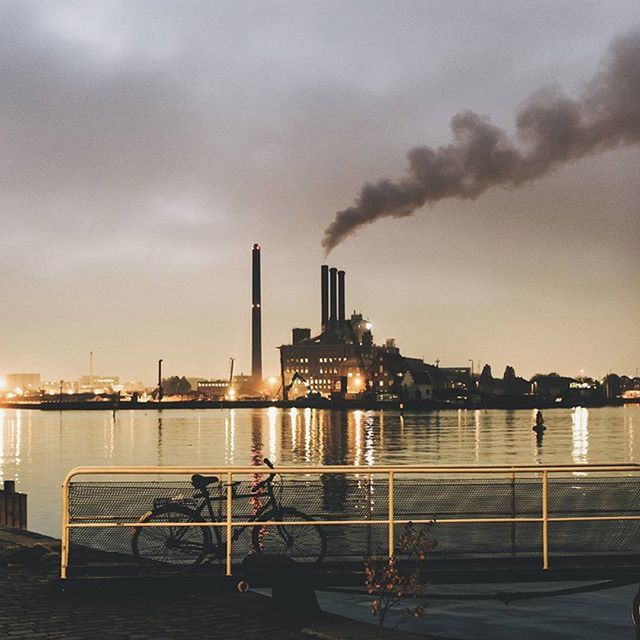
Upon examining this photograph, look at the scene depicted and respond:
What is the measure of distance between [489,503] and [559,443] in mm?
95843

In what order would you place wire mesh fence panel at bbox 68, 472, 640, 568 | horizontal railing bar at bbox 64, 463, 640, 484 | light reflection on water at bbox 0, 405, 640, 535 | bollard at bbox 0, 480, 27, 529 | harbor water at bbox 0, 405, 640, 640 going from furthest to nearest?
light reflection on water at bbox 0, 405, 640, 535 < bollard at bbox 0, 480, 27, 529 < harbor water at bbox 0, 405, 640, 640 < wire mesh fence panel at bbox 68, 472, 640, 568 < horizontal railing bar at bbox 64, 463, 640, 484

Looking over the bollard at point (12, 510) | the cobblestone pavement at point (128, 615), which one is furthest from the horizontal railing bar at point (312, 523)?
the bollard at point (12, 510)

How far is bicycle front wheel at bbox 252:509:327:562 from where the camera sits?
15469 mm

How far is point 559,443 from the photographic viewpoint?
10950cm

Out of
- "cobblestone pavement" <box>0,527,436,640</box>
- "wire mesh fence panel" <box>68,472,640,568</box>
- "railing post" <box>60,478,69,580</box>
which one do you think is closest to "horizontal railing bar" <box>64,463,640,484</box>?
"railing post" <box>60,478,69,580</box>

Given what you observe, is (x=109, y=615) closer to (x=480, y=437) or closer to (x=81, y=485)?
(x=81, y=485)

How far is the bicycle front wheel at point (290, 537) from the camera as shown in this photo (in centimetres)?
1547

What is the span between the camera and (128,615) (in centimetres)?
1269

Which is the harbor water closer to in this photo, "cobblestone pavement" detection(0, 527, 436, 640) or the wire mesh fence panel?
the wire mesh fence panel

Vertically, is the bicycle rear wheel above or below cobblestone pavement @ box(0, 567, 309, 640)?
above

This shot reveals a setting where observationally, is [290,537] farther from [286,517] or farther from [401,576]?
[401,576]

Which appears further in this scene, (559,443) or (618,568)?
(559,443)

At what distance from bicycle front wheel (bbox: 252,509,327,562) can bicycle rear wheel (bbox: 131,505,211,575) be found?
95 cm

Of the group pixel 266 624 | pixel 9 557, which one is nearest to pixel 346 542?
pixel 266 624
